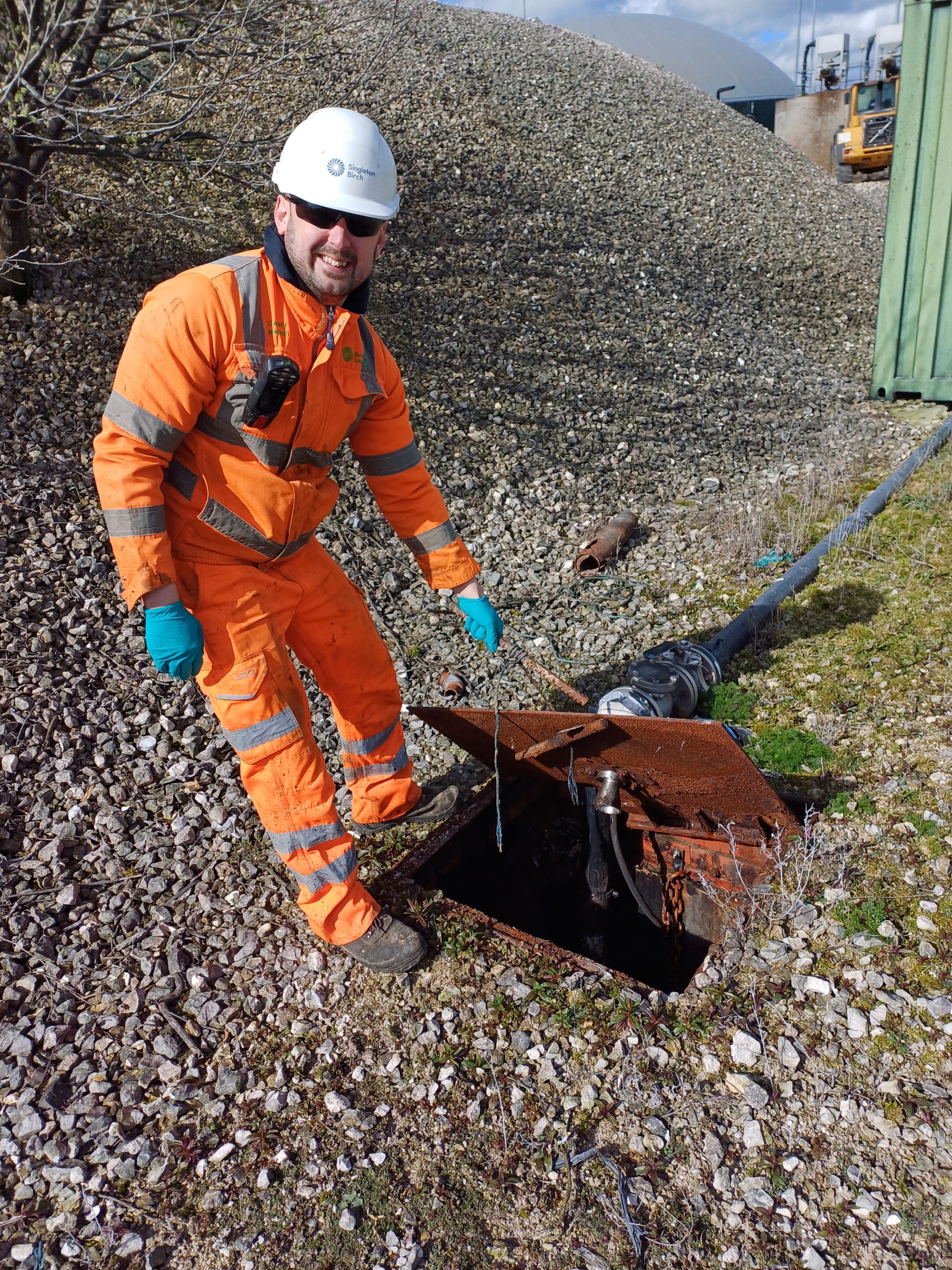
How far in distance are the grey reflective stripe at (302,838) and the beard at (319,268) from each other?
171 cm

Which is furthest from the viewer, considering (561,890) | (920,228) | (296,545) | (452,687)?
(920,228)

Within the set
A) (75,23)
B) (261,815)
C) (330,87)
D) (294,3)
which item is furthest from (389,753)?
(330,87)

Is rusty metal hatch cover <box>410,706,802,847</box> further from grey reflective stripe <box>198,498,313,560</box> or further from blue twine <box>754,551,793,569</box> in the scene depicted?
blue twine <box>754,551,793,569</box>

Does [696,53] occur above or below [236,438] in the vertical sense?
above

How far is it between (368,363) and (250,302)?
0.49 meters

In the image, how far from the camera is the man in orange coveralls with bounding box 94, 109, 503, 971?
2500 mm

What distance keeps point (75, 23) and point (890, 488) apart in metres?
6.37

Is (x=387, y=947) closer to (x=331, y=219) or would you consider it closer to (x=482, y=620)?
(x=482, y=620)

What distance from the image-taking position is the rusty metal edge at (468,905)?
9.93 ft

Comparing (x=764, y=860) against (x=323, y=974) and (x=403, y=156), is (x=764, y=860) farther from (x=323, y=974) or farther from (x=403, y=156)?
(x=403, y=156)

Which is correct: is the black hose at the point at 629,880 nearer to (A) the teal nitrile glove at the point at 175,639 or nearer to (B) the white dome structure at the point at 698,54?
(A) the teal nitrile glove at the point at 175,639

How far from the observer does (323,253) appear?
2.62 m

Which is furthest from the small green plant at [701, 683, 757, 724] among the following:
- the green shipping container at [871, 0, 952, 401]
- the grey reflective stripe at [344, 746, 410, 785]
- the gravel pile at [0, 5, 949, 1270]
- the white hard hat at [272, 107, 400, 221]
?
the green shipping container at [871, 0, 952, 401]

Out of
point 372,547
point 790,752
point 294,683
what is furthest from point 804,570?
point 294,683
